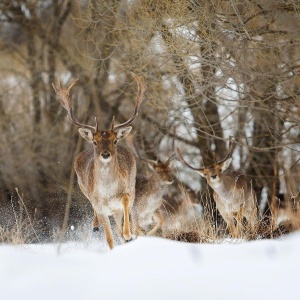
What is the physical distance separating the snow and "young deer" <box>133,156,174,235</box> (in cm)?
708

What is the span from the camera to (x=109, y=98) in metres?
21.3

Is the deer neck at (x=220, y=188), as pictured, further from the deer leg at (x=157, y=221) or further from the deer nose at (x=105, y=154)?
the deer nose at (x=105, y=154)

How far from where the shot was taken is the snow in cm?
605

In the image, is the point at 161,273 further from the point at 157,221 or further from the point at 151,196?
the point at 157,221

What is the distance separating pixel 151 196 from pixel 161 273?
Result: 8798 millimetres

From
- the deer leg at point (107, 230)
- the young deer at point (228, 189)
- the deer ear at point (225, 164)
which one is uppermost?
the deer leg at point (107, 230)

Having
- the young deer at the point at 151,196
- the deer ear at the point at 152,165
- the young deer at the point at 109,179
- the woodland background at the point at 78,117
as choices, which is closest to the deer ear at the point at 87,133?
the young deer at the point at 109,179

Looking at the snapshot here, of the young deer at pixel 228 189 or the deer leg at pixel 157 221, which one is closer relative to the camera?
the deer leg at pixel 157 221

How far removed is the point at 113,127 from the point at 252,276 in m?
5.66

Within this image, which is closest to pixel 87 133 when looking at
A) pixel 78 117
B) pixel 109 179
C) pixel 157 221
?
pixel 109 179

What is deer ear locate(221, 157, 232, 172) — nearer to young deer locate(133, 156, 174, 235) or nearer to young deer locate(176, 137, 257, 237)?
young deer locate(176, 137, 257, 237)

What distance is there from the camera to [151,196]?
600 inches

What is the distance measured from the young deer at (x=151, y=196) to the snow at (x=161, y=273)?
7083 millimetres

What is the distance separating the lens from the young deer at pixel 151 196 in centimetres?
1491
